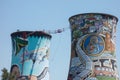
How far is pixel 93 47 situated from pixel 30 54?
→ 766 centimetres

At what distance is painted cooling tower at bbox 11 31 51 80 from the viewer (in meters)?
42.1

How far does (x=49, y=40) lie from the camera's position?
139 ft

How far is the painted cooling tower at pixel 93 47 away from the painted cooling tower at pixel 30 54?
508 cm

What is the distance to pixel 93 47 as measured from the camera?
3738 centimetres

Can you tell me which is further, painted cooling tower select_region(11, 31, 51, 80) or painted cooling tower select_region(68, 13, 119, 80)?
painted cooling tower select_region(11, 31, 51, 80)

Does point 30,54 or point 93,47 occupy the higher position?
point 93,47

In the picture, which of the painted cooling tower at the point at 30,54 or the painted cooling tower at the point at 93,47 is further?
the painted cooling tower at the point at 30,54

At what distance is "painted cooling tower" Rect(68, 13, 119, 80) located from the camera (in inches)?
1460

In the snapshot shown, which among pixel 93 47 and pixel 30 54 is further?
pixel 30 54

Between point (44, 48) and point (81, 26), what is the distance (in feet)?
19.6

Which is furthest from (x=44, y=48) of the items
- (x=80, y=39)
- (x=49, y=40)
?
(x=80, y=39)

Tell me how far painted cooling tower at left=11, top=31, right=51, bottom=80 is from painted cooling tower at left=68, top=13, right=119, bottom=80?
5.08m

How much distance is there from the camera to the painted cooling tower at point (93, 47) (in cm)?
3709

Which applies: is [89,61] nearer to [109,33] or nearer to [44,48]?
[109,33]
